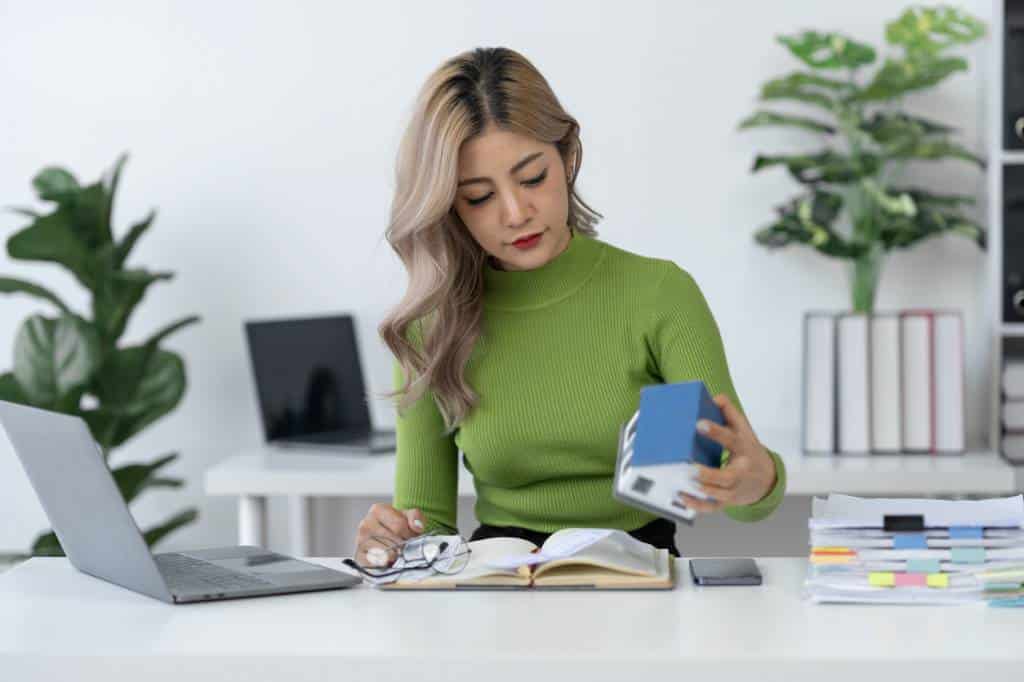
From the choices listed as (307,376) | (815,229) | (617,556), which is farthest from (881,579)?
(307,376)

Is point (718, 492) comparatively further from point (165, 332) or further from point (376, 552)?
point (165, 332)

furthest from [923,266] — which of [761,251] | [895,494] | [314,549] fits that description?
[314,549]

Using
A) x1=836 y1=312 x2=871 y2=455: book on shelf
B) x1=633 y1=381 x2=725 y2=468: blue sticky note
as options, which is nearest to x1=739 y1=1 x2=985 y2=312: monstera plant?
x1=836 y1=312 x2=871 y2=455: book on shelf

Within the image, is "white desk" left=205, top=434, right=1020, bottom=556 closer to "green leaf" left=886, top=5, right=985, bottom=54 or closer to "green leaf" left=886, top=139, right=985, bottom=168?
"green leaf" left=886, top=139, right=985, bottom=168

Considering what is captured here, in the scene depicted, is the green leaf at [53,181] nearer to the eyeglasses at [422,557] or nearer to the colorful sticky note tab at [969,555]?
the eyeglasses at [422,557]

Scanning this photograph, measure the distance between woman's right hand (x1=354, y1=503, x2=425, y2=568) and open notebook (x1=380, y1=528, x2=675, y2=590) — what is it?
0.15 meters

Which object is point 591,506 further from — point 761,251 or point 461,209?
point 761,251

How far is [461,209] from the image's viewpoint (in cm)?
190

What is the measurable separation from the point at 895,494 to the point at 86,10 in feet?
6.99

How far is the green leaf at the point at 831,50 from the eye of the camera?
297 centimetres

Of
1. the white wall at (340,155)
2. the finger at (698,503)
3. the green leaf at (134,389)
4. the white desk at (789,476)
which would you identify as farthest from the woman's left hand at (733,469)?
the green leaf at (134,389)

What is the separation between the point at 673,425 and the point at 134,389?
2004mm

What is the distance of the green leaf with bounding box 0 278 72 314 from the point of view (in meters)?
3.04

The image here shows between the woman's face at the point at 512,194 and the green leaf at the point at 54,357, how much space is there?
1.39 m
